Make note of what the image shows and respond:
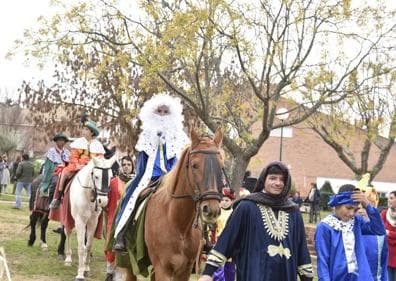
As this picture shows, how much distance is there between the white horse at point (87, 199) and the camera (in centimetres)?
972

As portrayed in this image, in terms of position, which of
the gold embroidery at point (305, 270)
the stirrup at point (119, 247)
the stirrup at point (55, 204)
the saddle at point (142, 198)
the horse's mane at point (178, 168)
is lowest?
the stirrup at point (119, 247)

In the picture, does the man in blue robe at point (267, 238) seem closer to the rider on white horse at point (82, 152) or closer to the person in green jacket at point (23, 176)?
the rider on white horse at point (82, 152)

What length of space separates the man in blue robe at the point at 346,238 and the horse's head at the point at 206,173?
104cm

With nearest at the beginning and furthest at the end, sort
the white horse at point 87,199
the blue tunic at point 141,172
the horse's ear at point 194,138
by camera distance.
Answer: the horse's ear at point 194,138 < the blue tunic at point 141,172 < the white horse at point 87,199

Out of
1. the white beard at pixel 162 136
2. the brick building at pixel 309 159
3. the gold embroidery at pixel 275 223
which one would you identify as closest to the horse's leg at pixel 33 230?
the white beard at pixel 162 136

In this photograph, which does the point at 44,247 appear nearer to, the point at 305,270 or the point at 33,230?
the point at 33,230

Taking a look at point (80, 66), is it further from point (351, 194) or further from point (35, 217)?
point (351, 194)

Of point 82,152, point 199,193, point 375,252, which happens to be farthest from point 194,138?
point 82,152

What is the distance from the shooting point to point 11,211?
19906mm

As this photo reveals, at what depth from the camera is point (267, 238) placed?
14.8ft

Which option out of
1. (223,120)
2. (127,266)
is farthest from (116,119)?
(127,266)

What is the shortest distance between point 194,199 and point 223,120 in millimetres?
9421

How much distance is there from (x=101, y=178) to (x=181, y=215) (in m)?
3.99

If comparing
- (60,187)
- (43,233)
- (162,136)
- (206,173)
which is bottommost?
(43,233)
